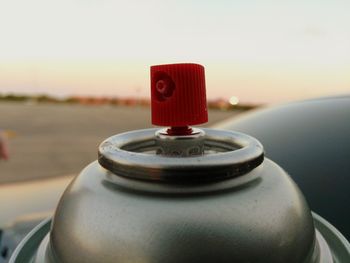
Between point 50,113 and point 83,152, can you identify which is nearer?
point 83,152

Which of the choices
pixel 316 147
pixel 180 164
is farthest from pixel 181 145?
pixel 316 147

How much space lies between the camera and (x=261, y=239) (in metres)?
0.64

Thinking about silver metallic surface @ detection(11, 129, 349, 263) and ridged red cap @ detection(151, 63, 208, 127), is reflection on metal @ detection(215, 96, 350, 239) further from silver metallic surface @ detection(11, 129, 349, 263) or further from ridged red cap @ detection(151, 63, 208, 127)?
ridged red cap @ detection(151, 63, 208, 127)

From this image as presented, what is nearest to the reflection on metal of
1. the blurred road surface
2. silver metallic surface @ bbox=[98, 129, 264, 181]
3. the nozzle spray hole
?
silver metallic surface @ bbox=[98, 129, 264, 181]

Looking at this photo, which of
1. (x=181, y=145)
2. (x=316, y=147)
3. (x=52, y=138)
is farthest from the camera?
(x=52, y=138)

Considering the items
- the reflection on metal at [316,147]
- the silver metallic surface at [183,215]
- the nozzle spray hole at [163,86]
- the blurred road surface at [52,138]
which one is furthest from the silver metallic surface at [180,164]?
the blurred road surface at [52,138]

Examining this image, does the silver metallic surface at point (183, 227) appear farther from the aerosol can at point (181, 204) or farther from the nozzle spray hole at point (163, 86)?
the nozzle spray hole at point (163, 86)

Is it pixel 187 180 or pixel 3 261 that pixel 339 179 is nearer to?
pixel 187 180

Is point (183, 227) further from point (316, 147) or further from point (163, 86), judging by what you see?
point (316, 147)

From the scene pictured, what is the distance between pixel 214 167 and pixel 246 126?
109 centimetres

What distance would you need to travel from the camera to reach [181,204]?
629 millimetres

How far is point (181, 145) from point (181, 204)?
131 mm

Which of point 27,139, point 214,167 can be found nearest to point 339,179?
point 214,167

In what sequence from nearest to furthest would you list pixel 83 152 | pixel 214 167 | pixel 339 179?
1. pixel 214 167
2. pixel 339 179
3. pixel 83 152
